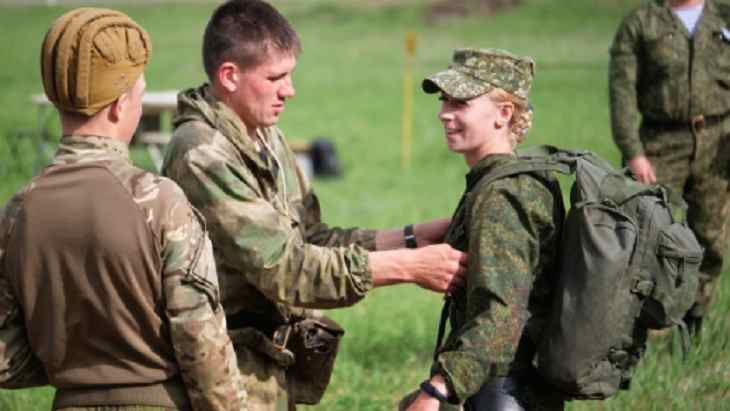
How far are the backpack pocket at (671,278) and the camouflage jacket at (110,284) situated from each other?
1455 mm

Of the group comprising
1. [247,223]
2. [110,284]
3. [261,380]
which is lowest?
→ [261,380]

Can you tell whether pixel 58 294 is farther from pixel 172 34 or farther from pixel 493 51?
pixel 172 34

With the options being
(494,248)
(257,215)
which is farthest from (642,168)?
(257,215)

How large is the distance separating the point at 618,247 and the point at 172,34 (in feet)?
130

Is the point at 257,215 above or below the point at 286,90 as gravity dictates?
below

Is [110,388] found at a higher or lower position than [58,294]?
lower

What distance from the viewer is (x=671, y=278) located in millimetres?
3924

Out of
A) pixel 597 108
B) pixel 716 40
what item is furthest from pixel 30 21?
pixel 716 40

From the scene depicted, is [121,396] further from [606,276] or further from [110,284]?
[606,276]

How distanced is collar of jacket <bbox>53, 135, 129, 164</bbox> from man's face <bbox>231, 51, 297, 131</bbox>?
3.28 feet

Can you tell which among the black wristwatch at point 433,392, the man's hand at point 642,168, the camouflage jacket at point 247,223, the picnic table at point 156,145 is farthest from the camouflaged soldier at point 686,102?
the picnic table at point 156,145

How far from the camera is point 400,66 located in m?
34.0

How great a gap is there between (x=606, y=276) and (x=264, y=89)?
1386 mm

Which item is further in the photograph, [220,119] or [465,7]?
[465,7]
